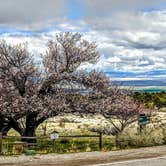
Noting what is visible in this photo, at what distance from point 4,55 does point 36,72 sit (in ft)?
6.17

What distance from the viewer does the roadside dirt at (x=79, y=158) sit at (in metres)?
15.5

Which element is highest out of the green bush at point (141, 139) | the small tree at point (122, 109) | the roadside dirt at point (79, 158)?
the small tree at point (122, 109)

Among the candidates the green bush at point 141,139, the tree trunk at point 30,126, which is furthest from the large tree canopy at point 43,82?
the green bush at point 141,139

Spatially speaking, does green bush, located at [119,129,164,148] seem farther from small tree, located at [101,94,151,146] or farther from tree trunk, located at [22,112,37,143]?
tree trunk, located at [22,112,37,143]

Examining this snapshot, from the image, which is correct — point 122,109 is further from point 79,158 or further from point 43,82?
point 79,158

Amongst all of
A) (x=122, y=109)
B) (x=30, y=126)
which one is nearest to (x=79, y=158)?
(x=30, y=126)

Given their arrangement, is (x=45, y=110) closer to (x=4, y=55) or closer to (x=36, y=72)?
(x=36, y=72)

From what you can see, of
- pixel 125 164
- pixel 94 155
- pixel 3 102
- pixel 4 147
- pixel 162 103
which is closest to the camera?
pixel 125 164

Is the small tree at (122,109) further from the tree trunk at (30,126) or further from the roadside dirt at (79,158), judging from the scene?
the roadside dirt at (79,158)

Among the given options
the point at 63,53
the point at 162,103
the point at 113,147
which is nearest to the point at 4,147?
the point at 113,147

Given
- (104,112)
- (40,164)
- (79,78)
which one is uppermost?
(79,78)

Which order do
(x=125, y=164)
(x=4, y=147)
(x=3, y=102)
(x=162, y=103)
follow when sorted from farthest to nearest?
1. (x=162, y=103)
2. (x=3, y=102)
3. (x=4, y=147)
4. (x=125, y=164)

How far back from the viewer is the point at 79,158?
1683 centimetres

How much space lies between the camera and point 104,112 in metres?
24.1
